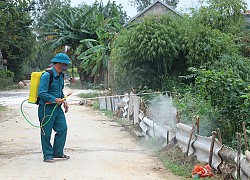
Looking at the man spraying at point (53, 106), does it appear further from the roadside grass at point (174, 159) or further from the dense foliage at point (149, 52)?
the dense foliage at point (149, 52)

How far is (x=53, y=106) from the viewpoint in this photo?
27.2 ft

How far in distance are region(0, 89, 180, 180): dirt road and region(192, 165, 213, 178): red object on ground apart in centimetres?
44

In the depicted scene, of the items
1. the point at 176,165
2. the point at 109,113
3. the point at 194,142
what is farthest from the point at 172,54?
the point at 176,165

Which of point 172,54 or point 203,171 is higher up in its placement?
point 172,54

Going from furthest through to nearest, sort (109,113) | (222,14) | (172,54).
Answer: (222,14), (109,113), (172,54)

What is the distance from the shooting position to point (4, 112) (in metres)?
18.6

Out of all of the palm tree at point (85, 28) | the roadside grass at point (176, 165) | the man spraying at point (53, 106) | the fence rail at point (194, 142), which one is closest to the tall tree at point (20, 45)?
the palm tree at point (85, 28)

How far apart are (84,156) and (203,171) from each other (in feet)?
9.11

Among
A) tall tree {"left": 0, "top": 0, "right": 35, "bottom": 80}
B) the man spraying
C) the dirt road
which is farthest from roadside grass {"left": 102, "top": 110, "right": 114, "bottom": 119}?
tall tree {"left": 0, "top": 0, "right": 35, "bottom": 80}

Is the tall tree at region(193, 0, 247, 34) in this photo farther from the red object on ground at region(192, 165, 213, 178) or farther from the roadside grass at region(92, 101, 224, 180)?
the red object on ground at region(192, 165, 213, 178)

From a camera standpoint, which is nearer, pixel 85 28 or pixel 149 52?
pixel 149 52

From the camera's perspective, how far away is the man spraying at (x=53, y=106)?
8.15 metres

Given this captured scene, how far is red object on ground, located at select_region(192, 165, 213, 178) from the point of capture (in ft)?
21.7

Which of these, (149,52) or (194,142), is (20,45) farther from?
(194,142)
